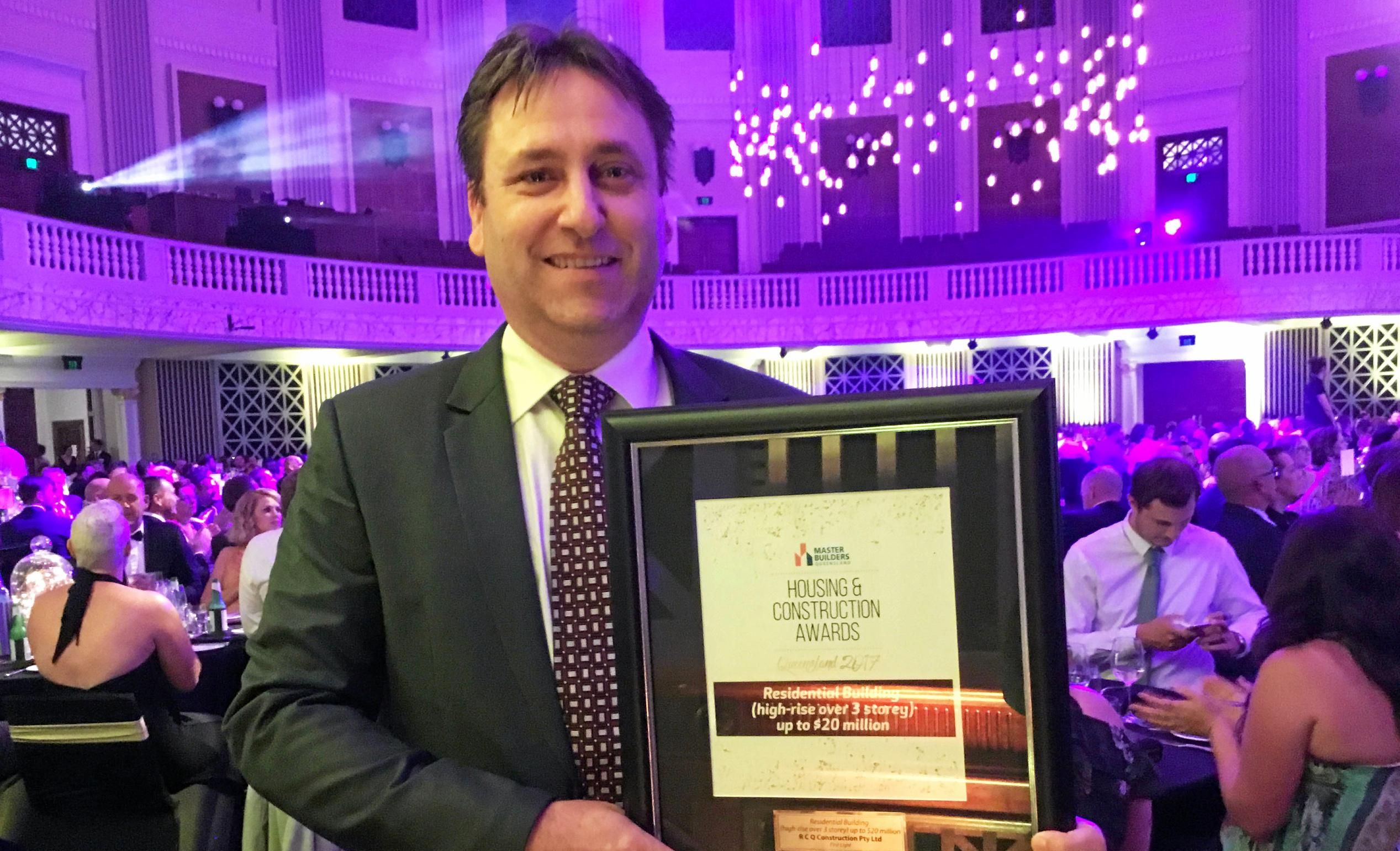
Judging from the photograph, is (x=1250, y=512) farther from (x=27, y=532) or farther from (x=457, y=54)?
(x=457, y=54)

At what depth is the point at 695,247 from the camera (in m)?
18.6

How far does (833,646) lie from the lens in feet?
2.76

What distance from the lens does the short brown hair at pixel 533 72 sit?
103cm

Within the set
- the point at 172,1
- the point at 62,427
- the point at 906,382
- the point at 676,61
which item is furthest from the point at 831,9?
the point at 62,427

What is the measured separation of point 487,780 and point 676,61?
18.8 m

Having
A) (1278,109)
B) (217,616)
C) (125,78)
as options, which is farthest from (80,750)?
(1278,109)

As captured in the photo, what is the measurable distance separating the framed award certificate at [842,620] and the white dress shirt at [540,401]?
0.81 feet

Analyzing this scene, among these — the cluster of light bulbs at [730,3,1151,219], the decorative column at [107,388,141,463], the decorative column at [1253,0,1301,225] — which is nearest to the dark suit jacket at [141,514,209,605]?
the decorative column at [107,388,141,463]

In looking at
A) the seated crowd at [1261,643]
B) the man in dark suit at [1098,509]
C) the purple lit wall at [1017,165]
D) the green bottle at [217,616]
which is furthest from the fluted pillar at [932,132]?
the green bottle at [217,616]

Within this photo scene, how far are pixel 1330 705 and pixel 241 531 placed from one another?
4522 millimetres

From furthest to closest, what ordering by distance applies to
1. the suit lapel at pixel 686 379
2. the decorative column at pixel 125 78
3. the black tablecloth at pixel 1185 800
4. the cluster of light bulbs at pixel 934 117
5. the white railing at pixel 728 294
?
1. the cluster of light bulbs at pixel 934 117
2. the decorative column at pixel 125 78
3. the white railing at pixel 728 294
4. the black tablecloth at pixel 1185 800
5. the suit lapel at pixel 686 379

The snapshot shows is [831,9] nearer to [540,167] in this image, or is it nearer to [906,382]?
[906,382]

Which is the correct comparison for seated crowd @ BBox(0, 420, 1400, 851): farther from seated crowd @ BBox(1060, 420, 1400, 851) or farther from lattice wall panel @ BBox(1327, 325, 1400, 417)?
lattice wall panel @ BBox(1327, 325, 1400, 417)

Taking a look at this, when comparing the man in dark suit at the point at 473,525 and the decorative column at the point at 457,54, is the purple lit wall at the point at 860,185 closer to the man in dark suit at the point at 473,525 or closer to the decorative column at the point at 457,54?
the decorative column at the point at 457,54
